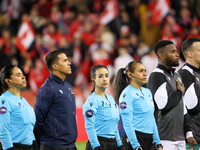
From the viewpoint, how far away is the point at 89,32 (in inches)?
599

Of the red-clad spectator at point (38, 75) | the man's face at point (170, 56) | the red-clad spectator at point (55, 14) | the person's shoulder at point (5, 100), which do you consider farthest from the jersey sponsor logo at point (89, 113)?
the red-clad spectator at point (55, 14)

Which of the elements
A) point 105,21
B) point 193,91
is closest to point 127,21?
point 105,21

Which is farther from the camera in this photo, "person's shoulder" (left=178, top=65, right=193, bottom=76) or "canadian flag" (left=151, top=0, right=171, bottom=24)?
"canadian flag" (left=151, top=0, right=171, bottom=24)

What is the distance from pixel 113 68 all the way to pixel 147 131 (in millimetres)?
8260

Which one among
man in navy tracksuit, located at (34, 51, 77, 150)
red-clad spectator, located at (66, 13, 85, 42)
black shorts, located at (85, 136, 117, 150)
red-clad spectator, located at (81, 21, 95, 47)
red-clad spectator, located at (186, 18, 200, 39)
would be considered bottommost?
black shorts, located at (85, 136, 117, 150)

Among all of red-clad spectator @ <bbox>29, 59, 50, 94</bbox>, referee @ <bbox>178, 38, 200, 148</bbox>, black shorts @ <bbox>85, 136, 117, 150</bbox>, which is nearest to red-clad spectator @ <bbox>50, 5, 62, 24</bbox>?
red-clad spectator @ <bbox>29, 59, 50, 94</bbox>

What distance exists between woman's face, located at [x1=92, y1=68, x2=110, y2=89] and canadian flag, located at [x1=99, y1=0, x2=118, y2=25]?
9.96m

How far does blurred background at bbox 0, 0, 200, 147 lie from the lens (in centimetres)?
1340

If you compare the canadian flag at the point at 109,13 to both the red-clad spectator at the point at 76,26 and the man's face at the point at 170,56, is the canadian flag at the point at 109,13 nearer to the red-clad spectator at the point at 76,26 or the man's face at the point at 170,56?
the red-clad spectator at the point at 76,26

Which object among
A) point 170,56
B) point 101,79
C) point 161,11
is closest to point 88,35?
point 161,11

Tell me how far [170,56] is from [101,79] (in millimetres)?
1168

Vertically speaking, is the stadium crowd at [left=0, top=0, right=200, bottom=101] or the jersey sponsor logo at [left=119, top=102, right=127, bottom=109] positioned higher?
the stadium crowd at [left=0, top=0, right=200, bottom=101]

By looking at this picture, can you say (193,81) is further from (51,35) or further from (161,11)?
(51,35)

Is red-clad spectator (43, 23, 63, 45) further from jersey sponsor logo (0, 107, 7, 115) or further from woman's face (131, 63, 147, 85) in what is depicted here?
jersey sponsor logo (0, 107, 7, 115)
